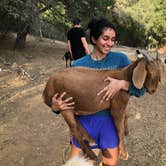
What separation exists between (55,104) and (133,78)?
0.58 meters

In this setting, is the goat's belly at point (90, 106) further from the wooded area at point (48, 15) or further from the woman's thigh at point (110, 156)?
the wooded area at point (48, 15)

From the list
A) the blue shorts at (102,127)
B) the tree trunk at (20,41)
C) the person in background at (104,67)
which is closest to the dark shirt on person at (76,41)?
the person in background at (104,67)

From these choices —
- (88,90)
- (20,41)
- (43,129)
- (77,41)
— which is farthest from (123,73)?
(20,41)

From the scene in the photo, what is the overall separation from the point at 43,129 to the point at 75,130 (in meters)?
3.60

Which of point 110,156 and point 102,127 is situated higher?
point 102,127

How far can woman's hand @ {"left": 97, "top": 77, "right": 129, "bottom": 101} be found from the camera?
2730 millimetres

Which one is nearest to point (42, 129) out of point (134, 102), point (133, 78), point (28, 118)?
point (28, 118)

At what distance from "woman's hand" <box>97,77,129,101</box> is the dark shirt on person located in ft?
14.1

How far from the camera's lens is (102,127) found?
2914 mm

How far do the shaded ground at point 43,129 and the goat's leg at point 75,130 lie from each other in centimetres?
218

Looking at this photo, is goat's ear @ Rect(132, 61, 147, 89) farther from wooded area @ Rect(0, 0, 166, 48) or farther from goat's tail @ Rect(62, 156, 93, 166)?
wooded area @ Rect(0, 0, 166, 48)

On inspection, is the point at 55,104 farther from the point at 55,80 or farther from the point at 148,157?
the point at 148,157

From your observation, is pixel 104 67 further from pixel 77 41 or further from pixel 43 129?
pixel 77 41

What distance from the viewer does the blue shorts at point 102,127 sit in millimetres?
2902
